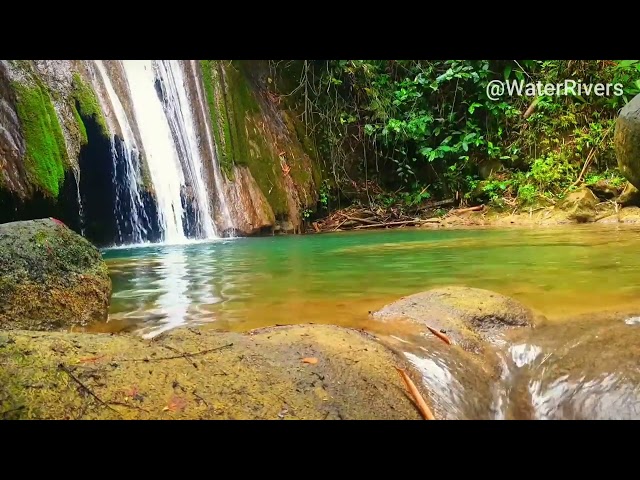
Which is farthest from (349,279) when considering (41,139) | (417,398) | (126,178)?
(126,178)

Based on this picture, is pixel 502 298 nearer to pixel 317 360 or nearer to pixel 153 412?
pixel 317 360

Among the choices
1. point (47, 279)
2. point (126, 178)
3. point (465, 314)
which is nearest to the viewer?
point (465, 314)

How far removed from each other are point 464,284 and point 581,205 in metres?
6.05

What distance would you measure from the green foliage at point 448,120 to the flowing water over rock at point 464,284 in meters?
5.24

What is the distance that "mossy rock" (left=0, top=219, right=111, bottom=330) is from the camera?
250 cm

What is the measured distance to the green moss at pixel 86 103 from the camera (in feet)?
22.3

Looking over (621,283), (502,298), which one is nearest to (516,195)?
(621,283)

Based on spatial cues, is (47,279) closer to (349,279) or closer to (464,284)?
(349,279)

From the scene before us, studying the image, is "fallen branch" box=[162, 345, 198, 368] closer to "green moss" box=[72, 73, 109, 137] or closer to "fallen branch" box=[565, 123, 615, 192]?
"green moss" box=[72, 73, 109, 137]

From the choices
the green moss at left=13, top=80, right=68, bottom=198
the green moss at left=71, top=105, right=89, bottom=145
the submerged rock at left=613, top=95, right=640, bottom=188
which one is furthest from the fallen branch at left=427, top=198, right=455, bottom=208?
the green moss at left=13, top=80, right=68, bottom=198

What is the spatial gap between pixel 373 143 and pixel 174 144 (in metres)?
4.77

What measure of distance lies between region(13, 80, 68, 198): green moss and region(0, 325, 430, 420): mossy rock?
4663 millimetres

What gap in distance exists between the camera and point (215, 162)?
9234 millimetres

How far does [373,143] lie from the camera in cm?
1144
